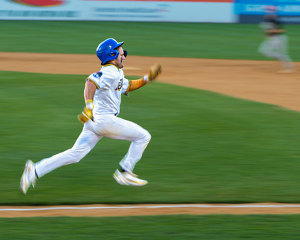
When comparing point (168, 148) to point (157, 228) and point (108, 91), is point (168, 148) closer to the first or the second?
point (108, 91)

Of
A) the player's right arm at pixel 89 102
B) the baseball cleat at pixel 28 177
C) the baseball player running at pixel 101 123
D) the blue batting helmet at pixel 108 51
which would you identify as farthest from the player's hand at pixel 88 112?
the baseball cleat at pixel 28 177

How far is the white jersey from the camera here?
7.69m

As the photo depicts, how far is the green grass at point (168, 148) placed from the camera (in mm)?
8125

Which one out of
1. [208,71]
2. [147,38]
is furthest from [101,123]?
[147,38]

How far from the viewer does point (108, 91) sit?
779cm

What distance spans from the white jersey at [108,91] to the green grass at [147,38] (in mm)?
16325

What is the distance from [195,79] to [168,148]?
831 centimetres

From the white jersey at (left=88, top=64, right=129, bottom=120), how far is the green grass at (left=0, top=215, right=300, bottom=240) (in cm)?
148

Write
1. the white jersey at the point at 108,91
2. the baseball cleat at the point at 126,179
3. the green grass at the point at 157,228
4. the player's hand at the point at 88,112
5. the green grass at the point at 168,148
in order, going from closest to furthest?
1. the green grass at the point at 157,228
2. the player's hand at the point at 88,112
3. the white jersey at the point at 108,91
4. the green grass at the point at 168,148
5. the baseball cleat at the point at 126,179

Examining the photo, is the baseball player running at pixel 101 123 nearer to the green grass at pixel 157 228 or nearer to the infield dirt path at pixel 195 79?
A: the infield dirt path at pixel 195 79

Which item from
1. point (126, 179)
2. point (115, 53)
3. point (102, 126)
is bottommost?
point (126, 179)

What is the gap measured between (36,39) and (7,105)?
15397 mm

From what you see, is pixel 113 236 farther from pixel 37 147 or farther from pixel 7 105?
pixel 7 105

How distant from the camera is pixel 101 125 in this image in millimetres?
7754
